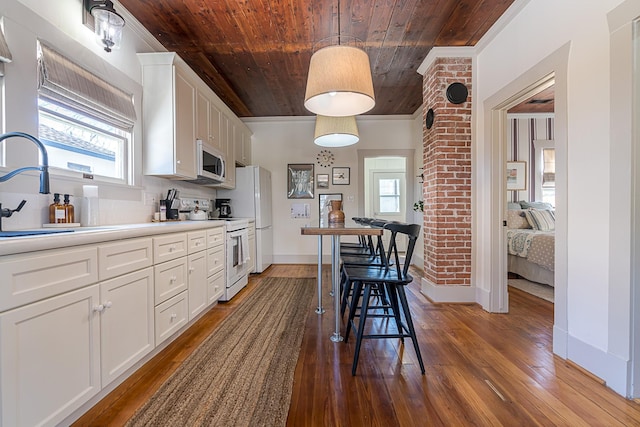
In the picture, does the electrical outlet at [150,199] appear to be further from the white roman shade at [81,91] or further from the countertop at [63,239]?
the countertop at [63,239]

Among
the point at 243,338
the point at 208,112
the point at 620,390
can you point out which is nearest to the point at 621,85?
the point at 620,390

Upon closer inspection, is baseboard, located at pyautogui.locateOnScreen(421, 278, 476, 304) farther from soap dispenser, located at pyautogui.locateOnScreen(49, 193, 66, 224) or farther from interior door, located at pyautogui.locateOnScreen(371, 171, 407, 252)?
interior door, located at pyautogui.locateOnScreen(371, 171, 407, 252)

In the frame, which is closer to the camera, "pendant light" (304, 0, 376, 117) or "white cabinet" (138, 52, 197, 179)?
"pendant light" (304, 0, 376, 117)

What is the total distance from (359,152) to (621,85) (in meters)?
3.71

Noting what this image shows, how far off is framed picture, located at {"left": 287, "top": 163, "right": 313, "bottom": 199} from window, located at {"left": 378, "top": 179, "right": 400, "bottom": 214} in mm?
2543

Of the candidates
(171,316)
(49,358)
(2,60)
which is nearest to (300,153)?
(171,316)

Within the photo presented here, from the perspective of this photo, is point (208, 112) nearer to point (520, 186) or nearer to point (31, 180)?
point (31, 180)

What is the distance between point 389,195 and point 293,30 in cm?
495

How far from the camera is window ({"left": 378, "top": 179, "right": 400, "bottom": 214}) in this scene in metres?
6.96

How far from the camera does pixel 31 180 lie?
1.58 meters

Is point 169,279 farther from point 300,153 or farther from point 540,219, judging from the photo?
point 540,219

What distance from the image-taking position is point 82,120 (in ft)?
6.58

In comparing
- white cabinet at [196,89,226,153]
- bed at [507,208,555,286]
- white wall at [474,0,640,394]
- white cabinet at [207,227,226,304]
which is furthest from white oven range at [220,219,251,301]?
bed at [507,208,555,286]

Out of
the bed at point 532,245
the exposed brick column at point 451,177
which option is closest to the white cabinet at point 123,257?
the exposed brick column at point 451,177
